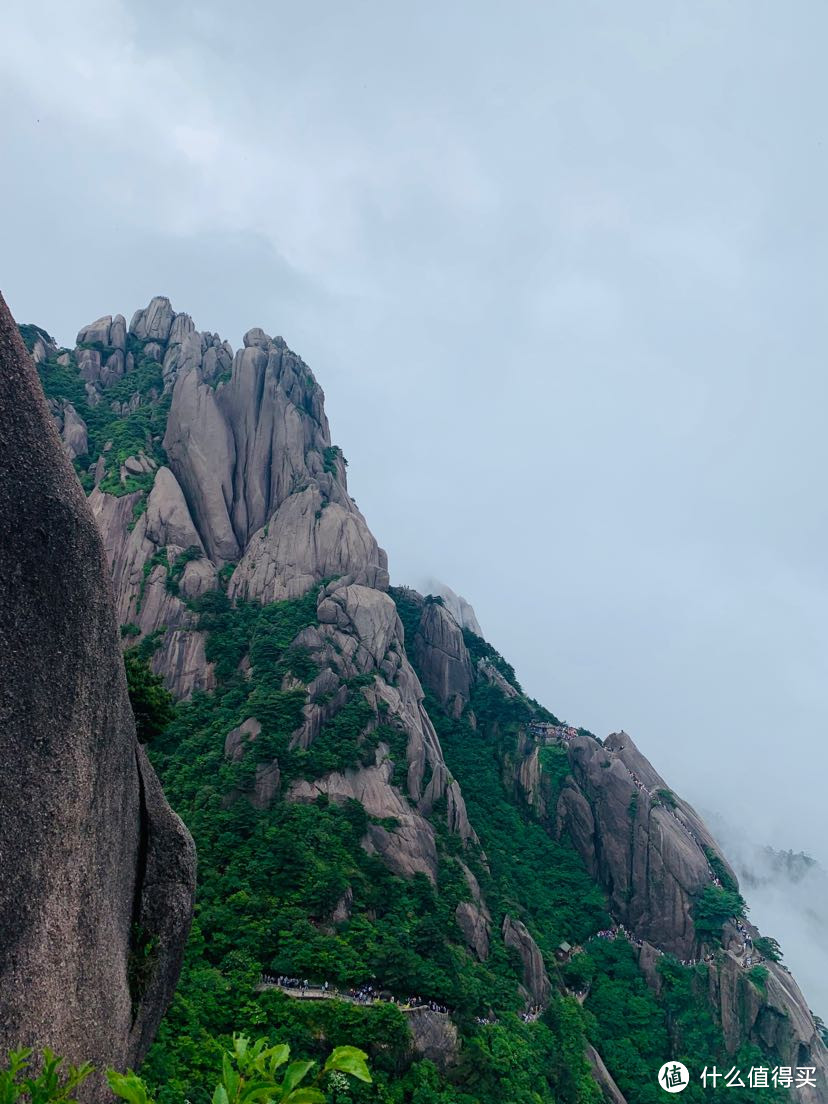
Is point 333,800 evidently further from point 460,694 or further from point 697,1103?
point 697,1103

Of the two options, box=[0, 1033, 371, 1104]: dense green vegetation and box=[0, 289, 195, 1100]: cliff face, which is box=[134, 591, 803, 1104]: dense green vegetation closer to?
box=[0, 289, 195, 1100]: cliff face

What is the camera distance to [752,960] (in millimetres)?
38469

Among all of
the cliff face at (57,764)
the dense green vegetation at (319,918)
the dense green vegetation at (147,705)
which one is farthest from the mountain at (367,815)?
the cliff face at (57,764)

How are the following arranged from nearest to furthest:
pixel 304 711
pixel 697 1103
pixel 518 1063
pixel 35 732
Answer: pixel 35 732
pixel 518 1063
pixel 697 1103
pixel 304 711

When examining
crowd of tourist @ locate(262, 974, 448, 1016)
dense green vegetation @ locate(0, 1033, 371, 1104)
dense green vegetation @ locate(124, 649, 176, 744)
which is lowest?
crowd of tourist @ locate(262, 974, 448, 1016)

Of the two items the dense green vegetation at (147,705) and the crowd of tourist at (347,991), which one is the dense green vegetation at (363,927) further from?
the dense green vegetation at (147,705)

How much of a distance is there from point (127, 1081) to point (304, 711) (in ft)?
111

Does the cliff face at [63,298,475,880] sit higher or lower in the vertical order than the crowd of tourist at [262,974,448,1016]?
higher

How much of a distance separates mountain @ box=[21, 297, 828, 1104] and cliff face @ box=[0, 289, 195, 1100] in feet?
30.5

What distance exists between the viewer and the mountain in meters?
26.0

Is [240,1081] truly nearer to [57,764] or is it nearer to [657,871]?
[57,764]

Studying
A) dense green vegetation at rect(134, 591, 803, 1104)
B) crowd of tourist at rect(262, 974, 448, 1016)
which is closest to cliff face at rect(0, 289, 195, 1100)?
dense green vegetation at rect(134, 591, 803, 1104)

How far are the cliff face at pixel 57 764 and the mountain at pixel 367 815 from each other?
928 cm

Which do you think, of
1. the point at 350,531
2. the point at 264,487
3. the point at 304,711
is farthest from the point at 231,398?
the point at 304,711
